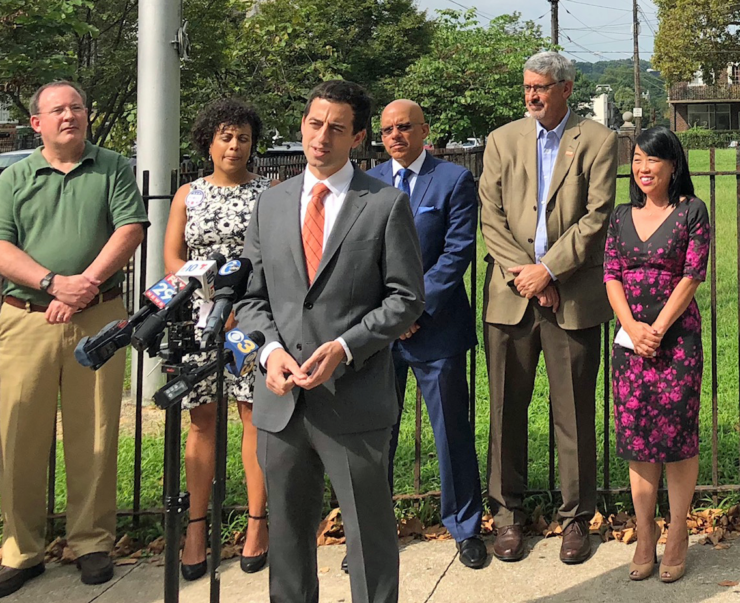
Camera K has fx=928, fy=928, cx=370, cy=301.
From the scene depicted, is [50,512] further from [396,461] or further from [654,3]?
[654,3]

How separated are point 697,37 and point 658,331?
2047 inches

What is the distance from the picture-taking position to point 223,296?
2848mm

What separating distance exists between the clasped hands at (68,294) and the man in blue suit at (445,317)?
1.47m

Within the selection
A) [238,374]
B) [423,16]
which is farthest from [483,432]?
[423,16]

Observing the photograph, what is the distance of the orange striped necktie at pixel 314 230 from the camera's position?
3240 millimetres

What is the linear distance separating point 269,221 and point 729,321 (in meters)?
7.63

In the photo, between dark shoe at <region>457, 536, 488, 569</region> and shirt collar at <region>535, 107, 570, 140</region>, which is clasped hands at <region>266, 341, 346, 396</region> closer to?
dark shoe at <region>457, 536, 488, 569</region>

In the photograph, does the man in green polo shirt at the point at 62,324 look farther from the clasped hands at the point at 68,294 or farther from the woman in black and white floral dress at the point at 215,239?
the woman in black and white floral dress at the point at 215,239

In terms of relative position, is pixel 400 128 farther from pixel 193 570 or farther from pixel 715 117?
pixel 715 117

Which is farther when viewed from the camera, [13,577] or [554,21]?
[554,21]

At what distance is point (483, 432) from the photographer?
6574 millimetres

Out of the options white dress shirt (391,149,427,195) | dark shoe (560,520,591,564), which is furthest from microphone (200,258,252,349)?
dark shoe (560,520,591,564)

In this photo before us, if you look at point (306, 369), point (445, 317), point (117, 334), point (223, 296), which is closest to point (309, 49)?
point (445, 317)

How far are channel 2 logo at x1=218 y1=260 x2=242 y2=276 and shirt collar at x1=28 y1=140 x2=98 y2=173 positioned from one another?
1.83 metres
